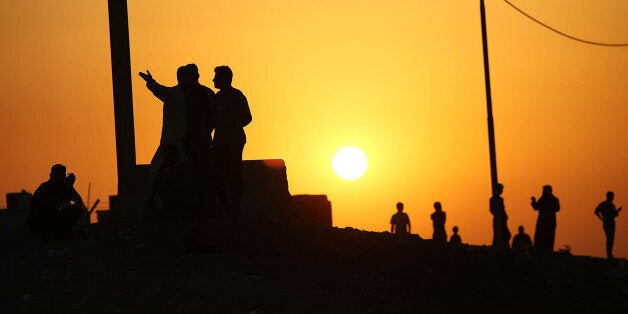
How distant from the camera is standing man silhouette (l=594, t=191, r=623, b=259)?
3431 centimetres

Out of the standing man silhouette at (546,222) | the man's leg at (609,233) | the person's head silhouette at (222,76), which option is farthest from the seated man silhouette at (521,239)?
the person's head silhouette at (222,76)

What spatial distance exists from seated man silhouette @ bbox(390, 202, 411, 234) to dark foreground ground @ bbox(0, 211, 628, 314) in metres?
9.65

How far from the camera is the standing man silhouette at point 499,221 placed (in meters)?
34.9

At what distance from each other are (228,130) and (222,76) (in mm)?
728

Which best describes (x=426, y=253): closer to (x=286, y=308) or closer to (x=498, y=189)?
(x=286, y=308)

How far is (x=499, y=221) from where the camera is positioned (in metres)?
35.1

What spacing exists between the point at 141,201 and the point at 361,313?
698 centimetres

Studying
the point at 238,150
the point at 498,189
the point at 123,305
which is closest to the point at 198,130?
the point at 238,150

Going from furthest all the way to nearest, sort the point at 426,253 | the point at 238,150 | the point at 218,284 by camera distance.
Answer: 1. the point at 426,253
2. the point at 238,150
3. the point at 218,284

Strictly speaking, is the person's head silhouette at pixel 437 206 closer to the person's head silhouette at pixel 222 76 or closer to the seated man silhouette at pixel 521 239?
the seated man silhouette at pixel 521 239

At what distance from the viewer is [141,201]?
80.6 ft

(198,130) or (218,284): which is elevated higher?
(198,130)

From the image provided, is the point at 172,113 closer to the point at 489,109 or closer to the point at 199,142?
A: the point at 199,142

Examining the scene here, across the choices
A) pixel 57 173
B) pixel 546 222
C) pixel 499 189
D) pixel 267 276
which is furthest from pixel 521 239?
pixel 267 276
